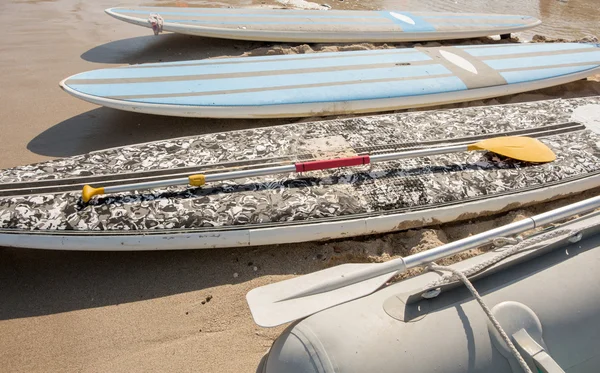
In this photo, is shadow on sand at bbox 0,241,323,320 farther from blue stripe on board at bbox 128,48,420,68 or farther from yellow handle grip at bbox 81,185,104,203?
blue stripe on board at bbox 128,48,420,68

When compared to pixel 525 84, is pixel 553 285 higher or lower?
lower

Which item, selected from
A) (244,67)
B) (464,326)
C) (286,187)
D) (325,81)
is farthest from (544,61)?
(464,326)

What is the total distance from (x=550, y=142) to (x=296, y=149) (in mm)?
2023

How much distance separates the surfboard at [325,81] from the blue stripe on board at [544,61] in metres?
0.01

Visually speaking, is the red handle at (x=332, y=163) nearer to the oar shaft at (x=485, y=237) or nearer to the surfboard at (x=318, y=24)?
the oar shaft at (x=485, y=237)

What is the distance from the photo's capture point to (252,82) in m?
4.04

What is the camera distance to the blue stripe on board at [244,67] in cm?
401

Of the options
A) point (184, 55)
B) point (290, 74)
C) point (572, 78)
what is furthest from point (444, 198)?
point (184, 55)

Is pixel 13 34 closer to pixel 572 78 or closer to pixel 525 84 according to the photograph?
pixel 525 84

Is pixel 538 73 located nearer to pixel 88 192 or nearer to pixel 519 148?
pixel 519 148

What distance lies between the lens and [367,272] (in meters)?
1.64

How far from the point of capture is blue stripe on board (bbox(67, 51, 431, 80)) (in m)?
→ 4.01

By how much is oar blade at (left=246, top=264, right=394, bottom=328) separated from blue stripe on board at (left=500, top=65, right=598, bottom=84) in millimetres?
3731

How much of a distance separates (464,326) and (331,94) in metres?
2.86
